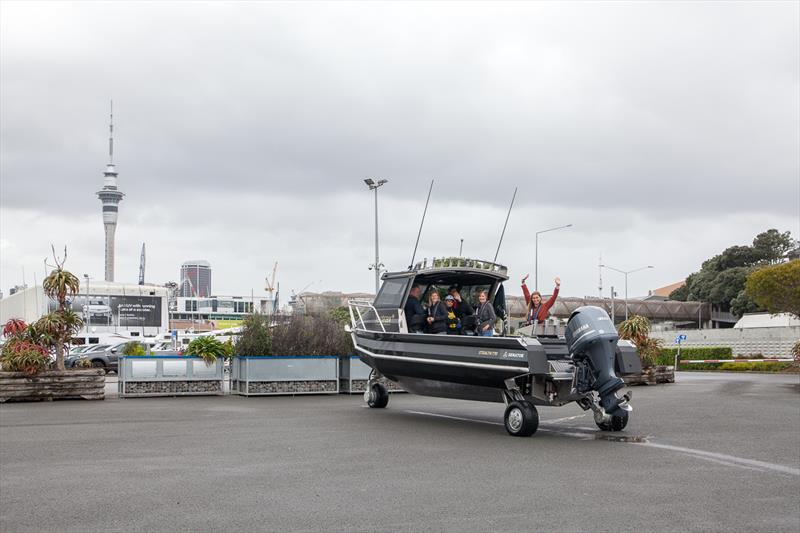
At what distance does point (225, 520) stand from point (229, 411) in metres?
10.0

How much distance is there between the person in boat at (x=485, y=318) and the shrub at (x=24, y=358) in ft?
35.8

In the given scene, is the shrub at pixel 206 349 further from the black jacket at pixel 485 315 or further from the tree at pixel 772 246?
the tree at pixel 772 246

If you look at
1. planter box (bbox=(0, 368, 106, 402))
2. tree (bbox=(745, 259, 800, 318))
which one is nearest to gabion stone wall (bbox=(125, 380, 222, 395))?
planter box (bbox=(0, 368, 106, 402))

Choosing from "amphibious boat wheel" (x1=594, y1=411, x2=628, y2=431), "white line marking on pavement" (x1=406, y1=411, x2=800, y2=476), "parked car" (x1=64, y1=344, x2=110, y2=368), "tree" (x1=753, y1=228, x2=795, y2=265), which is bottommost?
"white line marking on pavement" (x1=406, y1=411, x2=800, y2=476)

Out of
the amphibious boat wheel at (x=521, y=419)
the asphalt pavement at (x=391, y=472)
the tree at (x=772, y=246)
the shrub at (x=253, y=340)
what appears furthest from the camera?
the tree at (x=772, y=246)

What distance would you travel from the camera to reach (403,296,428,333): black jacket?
1589cm

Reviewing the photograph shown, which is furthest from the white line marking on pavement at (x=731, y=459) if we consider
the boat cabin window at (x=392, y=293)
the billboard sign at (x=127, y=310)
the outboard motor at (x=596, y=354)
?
the billboard sign at (x=127, y=310)

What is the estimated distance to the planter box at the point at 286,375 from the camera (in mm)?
20688

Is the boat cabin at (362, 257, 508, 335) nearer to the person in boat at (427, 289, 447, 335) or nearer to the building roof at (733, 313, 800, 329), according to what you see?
the person in boat at (427, 289, 447, 335)

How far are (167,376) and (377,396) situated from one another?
6.54 meters

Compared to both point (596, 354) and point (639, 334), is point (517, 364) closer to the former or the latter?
point (596, 354)

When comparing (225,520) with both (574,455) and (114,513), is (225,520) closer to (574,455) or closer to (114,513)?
(114,513)

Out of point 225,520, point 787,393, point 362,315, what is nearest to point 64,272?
point 362,315

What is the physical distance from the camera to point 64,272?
20.8 m
